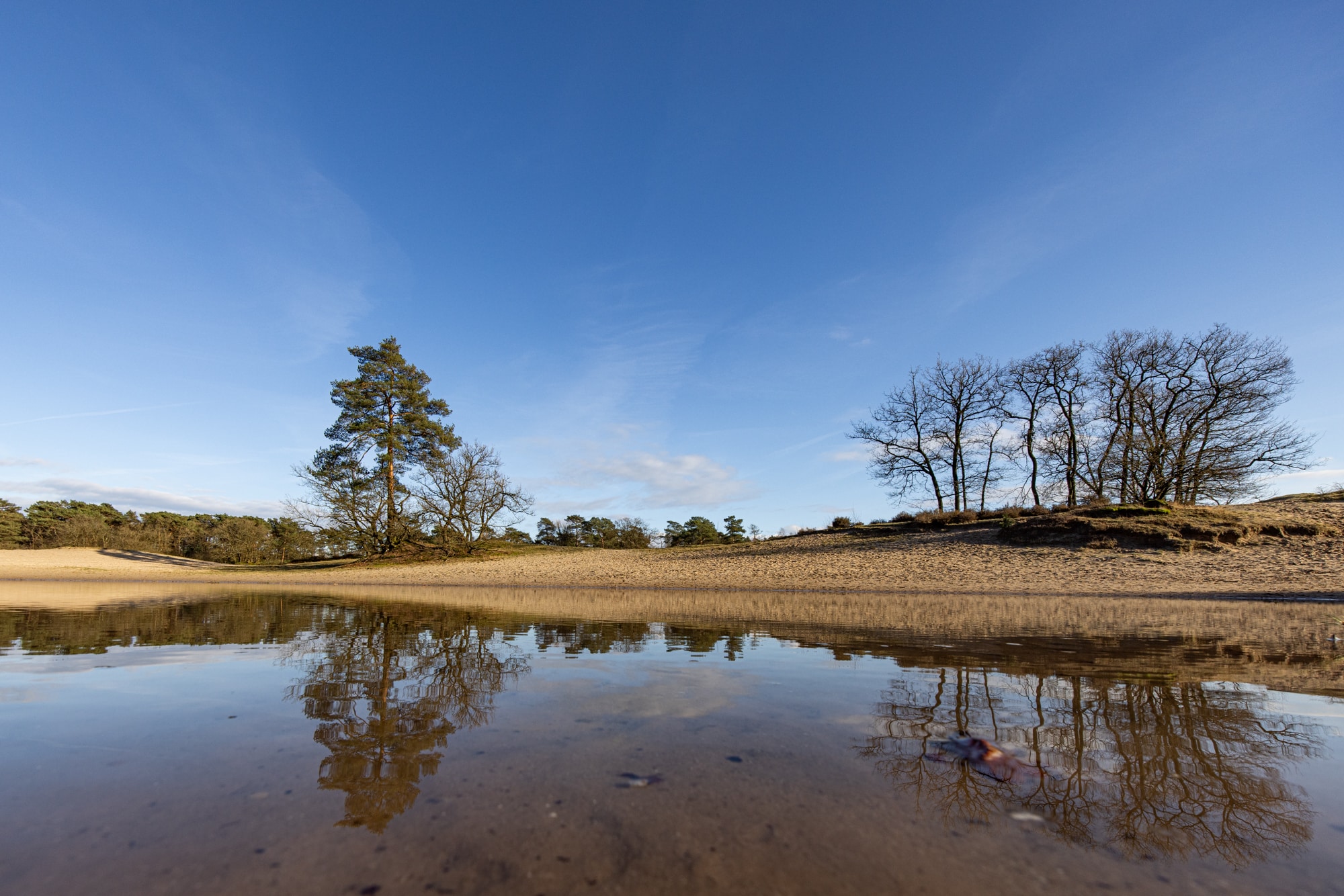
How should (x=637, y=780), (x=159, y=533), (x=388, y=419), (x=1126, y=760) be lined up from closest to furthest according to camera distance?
(x=637, y=780) → (x=1126, y=760) → (x=388, y=419) → (x=159, y=533)

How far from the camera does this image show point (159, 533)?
50.5 meters

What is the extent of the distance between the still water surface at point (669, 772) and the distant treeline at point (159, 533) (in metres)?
37.2

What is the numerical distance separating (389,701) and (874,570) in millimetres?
18680

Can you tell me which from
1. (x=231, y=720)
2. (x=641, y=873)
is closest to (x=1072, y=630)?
(x=641, y=873)

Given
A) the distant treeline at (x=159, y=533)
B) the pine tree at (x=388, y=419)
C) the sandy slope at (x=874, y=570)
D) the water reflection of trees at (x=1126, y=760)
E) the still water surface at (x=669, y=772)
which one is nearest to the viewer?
the still water surface at (x=669, y=772)

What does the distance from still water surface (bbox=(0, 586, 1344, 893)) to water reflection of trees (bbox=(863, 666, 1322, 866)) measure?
0.06 ft

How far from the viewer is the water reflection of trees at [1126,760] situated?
2.22 meters

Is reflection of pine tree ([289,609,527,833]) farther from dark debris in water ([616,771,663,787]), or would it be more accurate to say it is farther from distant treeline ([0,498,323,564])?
distant treeline ([0,498,323,564])

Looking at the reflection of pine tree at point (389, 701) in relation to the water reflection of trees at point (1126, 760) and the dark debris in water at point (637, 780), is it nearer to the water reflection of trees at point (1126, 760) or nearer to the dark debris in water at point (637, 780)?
the dark debris in water at point (637, 780)

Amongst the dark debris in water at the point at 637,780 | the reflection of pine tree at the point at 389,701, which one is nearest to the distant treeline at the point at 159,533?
the reflection of pine tree at the point at 389,701

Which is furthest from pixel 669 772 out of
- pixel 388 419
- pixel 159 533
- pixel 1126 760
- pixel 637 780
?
pixel 159 533

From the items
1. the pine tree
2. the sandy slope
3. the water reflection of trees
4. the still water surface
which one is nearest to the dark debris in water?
the still water surface

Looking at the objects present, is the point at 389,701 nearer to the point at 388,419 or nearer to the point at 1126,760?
the point at 1126,760

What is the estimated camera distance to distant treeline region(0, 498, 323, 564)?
43.9m
